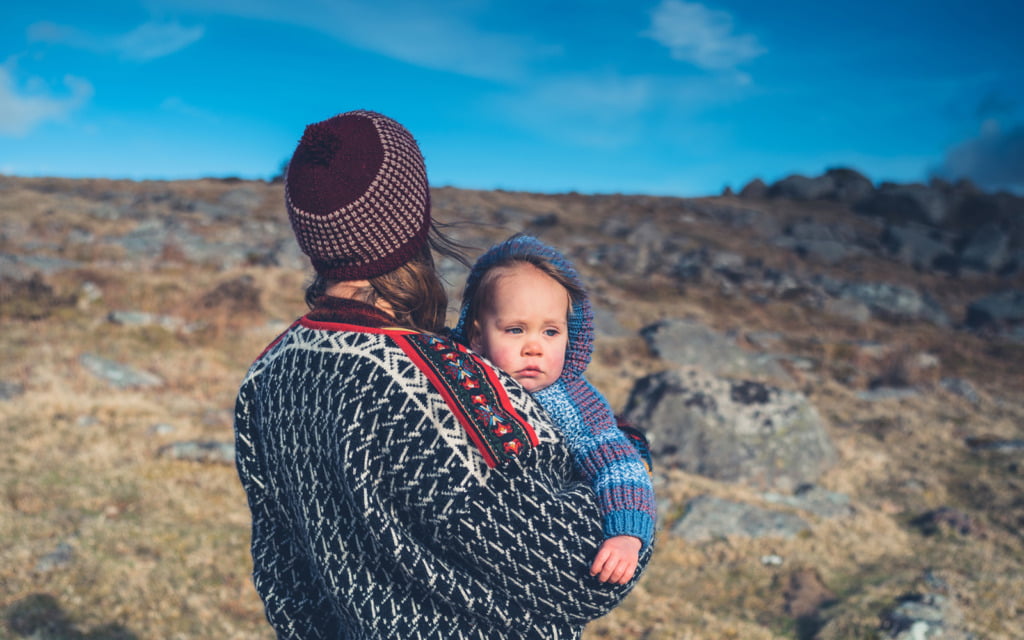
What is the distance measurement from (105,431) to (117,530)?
261 centimetres

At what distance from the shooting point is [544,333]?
2.45 meters

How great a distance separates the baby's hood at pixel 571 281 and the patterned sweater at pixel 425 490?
891mm

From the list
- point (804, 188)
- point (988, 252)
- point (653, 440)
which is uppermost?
point (804, 188)

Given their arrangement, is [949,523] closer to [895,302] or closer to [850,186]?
[895,302]

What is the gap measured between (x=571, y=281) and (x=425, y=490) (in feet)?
4.19

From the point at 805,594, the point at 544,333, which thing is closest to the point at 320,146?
the point at 544,333

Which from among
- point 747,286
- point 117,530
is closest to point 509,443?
point 117,530

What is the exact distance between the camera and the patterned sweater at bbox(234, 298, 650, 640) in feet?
4.58

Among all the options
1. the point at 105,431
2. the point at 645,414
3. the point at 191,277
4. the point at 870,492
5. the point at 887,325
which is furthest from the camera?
the point at 887,325

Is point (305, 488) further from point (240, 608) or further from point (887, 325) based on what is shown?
point (887, 325)

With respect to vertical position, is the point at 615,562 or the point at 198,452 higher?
the point at 615,562

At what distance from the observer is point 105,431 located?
834 cm

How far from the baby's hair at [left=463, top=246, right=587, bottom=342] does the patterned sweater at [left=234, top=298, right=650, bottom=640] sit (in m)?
0.93

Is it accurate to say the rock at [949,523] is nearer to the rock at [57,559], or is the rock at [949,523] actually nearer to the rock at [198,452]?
the rock at [198,452]
